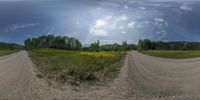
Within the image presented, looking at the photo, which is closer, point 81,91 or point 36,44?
point 81,91

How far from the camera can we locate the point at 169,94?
684 inches

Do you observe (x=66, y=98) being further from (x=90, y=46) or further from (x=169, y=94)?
(x=90, y=46)

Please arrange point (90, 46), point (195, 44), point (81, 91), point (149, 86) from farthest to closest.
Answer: point (195, 44)
point (90, 46)
point (149, 86)
point (81, 91)

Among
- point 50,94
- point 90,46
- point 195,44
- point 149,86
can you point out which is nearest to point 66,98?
point 50,94

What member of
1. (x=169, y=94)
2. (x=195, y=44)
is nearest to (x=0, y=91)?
(x=169, y=94)

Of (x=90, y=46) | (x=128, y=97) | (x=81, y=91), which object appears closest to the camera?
(x=128, y=97)

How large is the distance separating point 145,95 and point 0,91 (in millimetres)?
8077

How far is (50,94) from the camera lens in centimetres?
1728

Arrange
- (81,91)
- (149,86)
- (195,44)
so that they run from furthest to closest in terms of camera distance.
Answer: (195,44) < (149,86) < (81,91)

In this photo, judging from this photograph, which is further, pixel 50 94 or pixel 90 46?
pixel 90 46

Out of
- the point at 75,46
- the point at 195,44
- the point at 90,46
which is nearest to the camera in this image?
the point at 75,46

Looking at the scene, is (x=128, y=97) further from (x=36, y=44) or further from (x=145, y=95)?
(x=36, y=44)

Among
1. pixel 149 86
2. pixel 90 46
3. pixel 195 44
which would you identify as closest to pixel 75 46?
pixel 90 46

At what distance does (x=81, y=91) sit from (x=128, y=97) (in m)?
3.75
